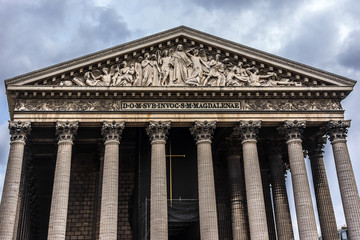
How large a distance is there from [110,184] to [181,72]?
8.39 m

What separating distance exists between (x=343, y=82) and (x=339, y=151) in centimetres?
448

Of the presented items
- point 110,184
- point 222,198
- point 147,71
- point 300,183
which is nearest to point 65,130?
point 110,184

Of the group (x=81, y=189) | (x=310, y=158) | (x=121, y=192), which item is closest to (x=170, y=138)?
(x=121, y=192)

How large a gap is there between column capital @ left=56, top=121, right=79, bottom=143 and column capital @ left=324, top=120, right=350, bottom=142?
15667 mm

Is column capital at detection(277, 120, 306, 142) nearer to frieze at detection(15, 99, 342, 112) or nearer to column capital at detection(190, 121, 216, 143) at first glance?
frieze at detection(15, 99, 342, 112)

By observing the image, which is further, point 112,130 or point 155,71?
point 155,71

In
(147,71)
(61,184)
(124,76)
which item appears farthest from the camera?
(147,71)

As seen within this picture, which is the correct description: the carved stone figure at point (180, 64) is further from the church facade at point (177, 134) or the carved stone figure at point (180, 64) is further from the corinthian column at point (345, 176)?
the corinthian column at point (345, 176)

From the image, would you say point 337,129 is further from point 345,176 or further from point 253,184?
point 253,184

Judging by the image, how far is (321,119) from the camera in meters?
27.5

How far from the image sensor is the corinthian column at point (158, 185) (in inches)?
952

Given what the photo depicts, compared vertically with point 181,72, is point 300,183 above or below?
below

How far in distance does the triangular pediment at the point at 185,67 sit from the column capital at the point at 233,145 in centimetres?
458

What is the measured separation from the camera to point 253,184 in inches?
1005
